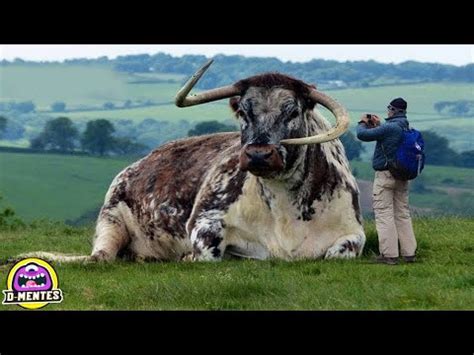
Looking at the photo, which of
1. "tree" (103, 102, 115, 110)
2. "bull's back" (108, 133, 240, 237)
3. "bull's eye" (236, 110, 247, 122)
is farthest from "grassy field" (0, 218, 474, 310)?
"tree" (103, 102, 115, 110)

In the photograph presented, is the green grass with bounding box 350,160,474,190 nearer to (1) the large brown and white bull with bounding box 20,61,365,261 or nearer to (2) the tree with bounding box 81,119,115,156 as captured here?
(2) the tree with bounding box 81,119,115,156

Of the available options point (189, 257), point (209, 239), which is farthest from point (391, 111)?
point (189, 257)

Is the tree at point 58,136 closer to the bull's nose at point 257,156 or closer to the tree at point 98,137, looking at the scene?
the tree at point 98,137

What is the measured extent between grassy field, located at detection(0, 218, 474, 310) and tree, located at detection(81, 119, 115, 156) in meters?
26.3

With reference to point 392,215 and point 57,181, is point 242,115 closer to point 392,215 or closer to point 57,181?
point 392,215

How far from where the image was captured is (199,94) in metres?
18.2

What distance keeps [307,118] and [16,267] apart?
5467 millimetres

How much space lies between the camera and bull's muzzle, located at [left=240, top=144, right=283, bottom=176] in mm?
16594

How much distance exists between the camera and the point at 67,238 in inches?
888

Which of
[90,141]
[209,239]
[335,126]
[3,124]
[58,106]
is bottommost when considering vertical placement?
[58,106]

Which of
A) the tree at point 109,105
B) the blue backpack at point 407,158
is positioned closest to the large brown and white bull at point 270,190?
the blue backpack at point 407,158

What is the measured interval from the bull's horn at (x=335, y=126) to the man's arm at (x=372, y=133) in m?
0.29

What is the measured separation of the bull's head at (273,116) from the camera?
1677 centimetres

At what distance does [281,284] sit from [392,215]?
303cm
